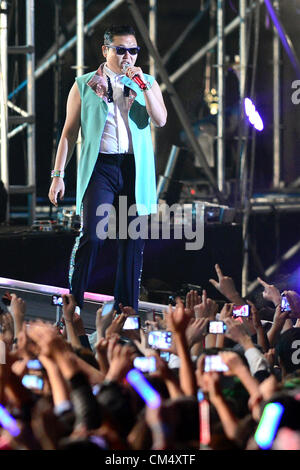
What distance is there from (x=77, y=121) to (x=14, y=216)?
286 centimetres

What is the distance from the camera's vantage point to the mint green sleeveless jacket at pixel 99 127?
562cm

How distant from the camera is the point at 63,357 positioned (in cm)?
340

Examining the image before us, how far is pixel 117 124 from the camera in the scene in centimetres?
565

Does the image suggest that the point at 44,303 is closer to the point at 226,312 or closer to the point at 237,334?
the point at 226,312

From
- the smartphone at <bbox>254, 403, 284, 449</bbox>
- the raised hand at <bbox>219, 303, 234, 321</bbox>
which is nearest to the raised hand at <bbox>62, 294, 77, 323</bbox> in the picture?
the raised hand at <bbox>219, 303, 234, 321</bbox>

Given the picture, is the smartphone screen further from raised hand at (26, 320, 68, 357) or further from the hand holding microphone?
the hand holding microphone

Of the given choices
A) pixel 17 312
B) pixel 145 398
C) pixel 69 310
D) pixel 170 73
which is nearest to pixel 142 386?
pixel 145 398

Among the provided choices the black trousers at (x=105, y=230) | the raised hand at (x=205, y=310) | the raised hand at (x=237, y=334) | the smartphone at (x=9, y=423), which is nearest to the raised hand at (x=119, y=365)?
the smartphone at (x=9, y=423)

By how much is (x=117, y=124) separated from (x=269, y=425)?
292 centimetres

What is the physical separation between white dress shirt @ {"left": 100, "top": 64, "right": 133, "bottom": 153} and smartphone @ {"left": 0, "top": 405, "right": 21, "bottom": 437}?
8.92 ft

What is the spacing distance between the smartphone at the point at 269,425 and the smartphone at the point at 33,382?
1053 mm

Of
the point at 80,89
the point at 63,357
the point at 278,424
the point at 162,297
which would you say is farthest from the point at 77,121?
the point at 278,424

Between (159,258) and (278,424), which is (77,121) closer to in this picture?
(159,258)

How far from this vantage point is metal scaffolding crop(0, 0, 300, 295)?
7547 mm
